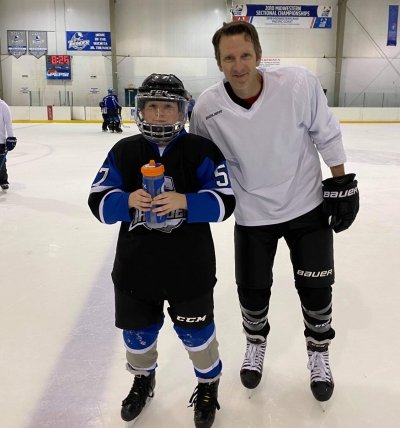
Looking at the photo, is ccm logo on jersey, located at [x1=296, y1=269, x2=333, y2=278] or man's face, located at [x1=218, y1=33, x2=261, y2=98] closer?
man's face, located at [x1=218, y1=33, x2=261, y2=98]

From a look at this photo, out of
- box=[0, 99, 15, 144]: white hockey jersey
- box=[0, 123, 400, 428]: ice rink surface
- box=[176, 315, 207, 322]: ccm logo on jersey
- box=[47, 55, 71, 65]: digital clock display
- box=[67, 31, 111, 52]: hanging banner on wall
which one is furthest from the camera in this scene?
box=[67, 31, 111, 52]: hanging banner on wall

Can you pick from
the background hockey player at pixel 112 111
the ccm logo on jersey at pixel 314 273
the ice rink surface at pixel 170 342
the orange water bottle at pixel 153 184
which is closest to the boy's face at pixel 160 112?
the orange water bottle at pixel 153 184

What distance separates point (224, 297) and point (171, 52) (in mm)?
16689

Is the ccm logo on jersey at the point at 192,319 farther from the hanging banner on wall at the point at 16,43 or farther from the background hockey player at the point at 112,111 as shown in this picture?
the hanging banner on wall at the point at 16,43

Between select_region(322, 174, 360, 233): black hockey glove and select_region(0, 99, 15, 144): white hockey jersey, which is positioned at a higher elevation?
select_region(0, 99, 15, 144): white hockey jersey

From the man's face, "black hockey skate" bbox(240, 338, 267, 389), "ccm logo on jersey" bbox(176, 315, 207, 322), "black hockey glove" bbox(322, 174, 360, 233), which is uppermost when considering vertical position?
the man's face

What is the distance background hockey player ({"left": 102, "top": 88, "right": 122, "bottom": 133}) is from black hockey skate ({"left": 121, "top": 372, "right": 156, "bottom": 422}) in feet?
35.7

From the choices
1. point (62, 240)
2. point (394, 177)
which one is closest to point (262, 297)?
point (62, 240)

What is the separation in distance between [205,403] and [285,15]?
18.2m

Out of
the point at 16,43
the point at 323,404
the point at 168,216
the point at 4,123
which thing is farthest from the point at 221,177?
the point at 16,43

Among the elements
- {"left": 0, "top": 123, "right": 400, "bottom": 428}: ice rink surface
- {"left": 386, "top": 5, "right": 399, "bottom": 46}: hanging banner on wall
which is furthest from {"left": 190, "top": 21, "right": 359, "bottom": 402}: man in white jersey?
{"left": 386, "top": 5, "right": 399, "bottom": 46}: hanging banner on wall

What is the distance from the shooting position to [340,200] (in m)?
1.51

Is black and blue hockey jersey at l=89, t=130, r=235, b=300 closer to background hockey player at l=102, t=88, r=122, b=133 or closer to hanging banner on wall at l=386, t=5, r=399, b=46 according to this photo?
background hockey player at l=102, t=88, r=122, b=133

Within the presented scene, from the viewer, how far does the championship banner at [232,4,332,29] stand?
56.2ft
